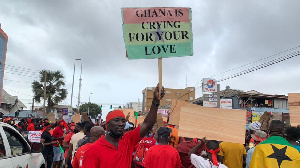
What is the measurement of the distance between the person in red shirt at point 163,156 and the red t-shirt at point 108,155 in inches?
64.5

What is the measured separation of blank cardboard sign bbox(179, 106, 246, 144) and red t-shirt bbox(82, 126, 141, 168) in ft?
5.47

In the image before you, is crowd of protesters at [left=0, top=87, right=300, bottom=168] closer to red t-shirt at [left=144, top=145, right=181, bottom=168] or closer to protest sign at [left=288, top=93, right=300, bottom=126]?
red t-shirt at [left=144, top=145, right=181, bottom=168]

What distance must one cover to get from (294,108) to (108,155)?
15.5 ft

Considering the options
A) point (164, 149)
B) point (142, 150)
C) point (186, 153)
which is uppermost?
point (164, 149)

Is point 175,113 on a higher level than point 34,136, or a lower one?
higher

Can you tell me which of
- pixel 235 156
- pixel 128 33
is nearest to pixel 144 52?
pixel 128 33

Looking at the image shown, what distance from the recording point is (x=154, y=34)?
3.68 metres

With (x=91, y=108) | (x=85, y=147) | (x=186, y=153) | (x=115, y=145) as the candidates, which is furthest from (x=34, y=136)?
(x=91, y=108)

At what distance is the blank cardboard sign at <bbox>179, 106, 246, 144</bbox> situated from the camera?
444cm

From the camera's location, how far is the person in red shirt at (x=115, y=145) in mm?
2770

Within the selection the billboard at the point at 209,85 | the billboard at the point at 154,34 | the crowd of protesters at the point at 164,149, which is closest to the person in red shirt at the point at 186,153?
the crowd of protesters at the point at 164,149

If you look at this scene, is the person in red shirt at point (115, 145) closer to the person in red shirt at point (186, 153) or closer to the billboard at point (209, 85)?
the person in red shirt at point (186, 153)

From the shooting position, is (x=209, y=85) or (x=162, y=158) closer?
(x=162, y=158)

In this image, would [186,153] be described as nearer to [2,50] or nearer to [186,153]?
[186,153]
